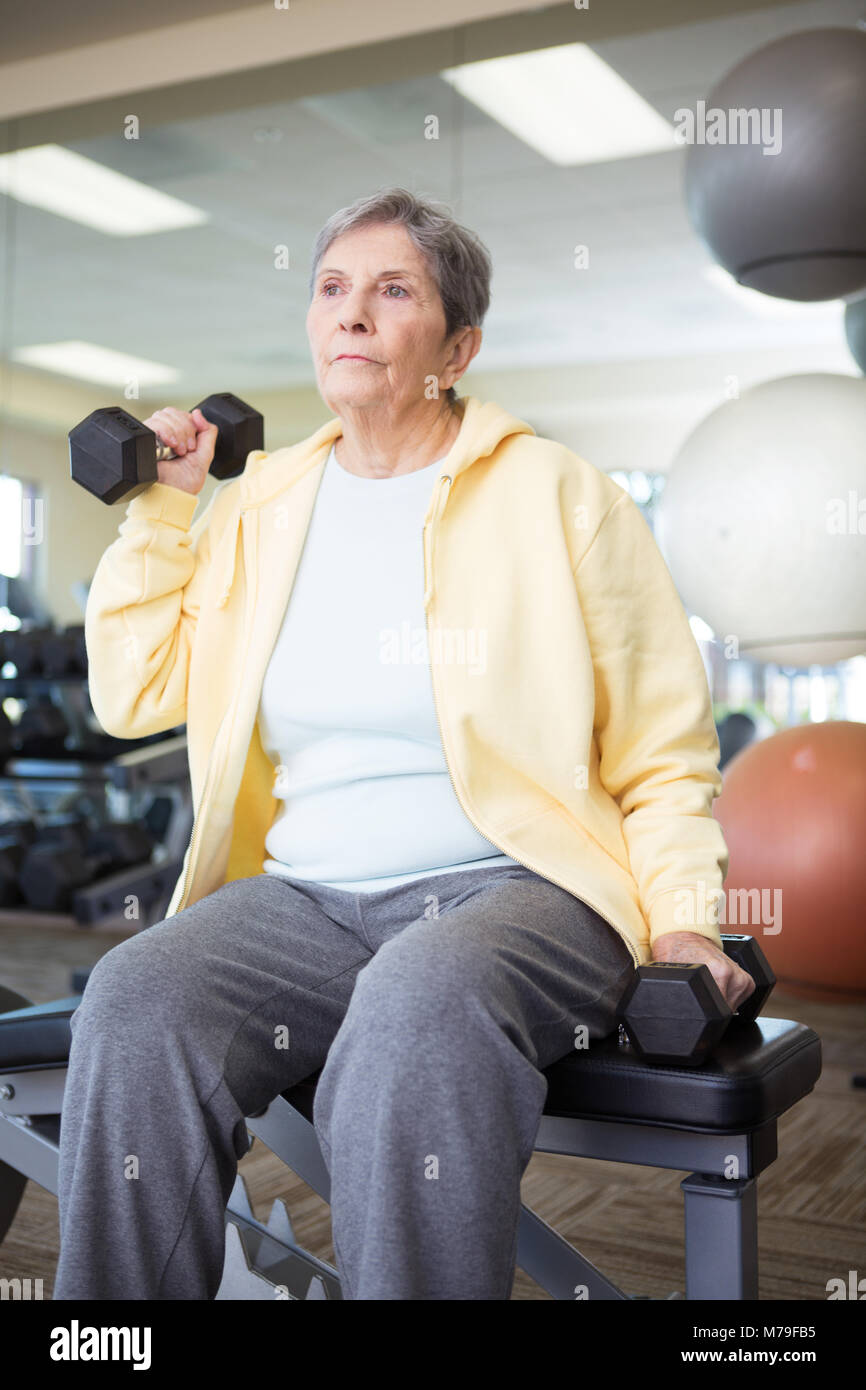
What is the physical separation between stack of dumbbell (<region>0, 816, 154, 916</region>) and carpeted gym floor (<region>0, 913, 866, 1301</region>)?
4.12ft

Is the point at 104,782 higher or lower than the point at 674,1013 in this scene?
lower

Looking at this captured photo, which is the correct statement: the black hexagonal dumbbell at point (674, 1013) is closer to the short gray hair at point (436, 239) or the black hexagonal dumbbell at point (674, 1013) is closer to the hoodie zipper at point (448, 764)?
the hoodie zipper at point (448, 764)

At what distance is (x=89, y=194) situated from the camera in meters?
4.74

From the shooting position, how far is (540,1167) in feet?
6.95

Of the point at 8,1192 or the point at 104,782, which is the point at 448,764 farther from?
the point at 104,782

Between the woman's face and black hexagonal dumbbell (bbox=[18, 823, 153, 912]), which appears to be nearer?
the woman's face

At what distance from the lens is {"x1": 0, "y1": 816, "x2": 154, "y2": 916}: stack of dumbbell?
3256 millimetres

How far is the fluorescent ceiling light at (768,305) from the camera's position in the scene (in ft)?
17.3

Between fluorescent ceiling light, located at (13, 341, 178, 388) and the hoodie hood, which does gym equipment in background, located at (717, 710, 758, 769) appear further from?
the hoodie hood

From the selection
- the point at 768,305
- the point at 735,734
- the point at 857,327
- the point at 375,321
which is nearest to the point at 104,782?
the point at 857,327

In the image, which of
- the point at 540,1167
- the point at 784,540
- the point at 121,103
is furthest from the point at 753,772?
the point at 121,103

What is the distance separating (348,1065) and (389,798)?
1.01 feet

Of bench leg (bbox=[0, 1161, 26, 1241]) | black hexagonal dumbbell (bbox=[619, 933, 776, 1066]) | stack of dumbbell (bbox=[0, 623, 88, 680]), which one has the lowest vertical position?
bench leg (bbox=[0, 1161, 26, 1241])

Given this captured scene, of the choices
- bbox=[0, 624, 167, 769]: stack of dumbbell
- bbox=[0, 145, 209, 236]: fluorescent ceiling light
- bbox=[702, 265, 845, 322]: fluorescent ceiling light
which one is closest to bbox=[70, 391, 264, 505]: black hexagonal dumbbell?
bbox=[0, 624, 167, 769]: stack of dumbbell
